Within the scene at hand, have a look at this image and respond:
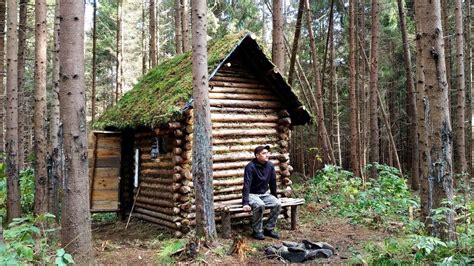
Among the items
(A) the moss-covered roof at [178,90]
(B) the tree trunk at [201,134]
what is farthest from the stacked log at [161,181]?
(B) the tree trunk at [201,134]

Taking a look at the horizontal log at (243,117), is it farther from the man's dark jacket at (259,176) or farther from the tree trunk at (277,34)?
the tree trunk at (277,34)

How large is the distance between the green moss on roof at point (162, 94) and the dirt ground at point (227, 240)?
2.50m

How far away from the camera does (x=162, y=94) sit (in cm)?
982

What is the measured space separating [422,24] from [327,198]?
310 inches

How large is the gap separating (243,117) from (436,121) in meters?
5.15

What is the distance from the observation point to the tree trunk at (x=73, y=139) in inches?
216

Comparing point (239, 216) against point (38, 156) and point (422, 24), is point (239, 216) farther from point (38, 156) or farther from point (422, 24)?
point (422, 24)

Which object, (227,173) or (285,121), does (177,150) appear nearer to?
(227,173)

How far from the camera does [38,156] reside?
9.95m

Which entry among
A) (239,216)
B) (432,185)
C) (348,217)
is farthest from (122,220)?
(432,185)

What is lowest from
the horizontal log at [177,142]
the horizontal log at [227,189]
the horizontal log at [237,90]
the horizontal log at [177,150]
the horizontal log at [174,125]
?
the horizontal log at [227,189]

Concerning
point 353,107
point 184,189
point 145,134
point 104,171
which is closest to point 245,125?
point 184,189

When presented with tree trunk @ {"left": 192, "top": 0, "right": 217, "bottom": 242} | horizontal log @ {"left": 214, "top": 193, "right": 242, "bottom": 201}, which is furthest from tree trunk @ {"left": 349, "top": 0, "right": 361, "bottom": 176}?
tree trunk @ {"left": 192, "top": 0, "right": 217, "bottom": 242}

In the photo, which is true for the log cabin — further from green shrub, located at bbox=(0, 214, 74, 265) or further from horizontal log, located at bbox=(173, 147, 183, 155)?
green shrub, located at bbox=(0, 214, 74, 265)
